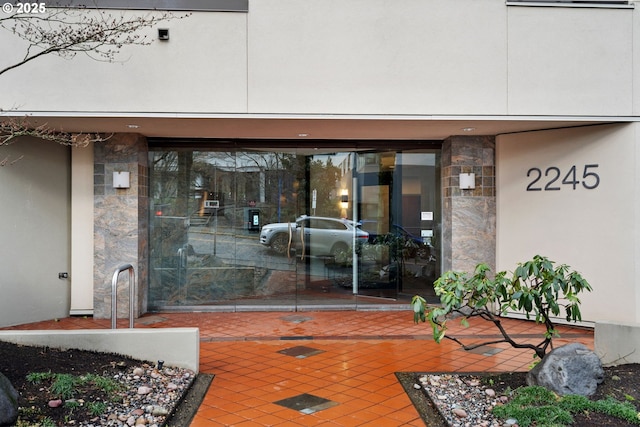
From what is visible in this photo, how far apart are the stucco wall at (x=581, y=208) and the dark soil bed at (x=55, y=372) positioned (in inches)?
196

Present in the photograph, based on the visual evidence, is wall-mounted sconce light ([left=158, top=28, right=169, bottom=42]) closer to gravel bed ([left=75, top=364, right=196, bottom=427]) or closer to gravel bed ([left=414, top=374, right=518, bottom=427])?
gravel bed ([left=75, top=364, right=196, bottom=427])

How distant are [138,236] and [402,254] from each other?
4.06 metres

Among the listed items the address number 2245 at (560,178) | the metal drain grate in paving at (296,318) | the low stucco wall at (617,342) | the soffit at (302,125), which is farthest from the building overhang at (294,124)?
the low stucco wall at (617,342)

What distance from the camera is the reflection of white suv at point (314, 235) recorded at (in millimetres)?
8789

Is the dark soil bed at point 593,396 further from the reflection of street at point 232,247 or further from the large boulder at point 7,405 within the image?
the reflection of street at point 232,247

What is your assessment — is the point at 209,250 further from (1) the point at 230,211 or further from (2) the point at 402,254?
(2) the point at 402,254

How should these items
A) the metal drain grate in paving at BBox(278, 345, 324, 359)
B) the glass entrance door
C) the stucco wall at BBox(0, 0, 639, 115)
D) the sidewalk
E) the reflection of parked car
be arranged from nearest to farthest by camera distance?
1. the sidewalk
2. the metal drain grate in paving at BBox(278, 345, 324, 359)
3. the stucco wall at BBox(0, 0, 639, 115)
4. the glass entrance door
5. the reflection of parked car

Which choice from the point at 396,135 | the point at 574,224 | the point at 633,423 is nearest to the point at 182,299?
the point at 396,135

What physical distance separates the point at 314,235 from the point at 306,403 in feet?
14.5

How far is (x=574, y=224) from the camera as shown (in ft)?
23.8

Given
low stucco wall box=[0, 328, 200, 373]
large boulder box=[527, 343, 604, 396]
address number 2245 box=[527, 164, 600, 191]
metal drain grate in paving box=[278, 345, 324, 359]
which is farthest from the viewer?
address number 2245 box=[527, 164, 600, 191]

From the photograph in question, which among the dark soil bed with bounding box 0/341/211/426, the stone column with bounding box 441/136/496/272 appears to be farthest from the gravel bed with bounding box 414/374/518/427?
the stone column with bounding box 441/136/496/272

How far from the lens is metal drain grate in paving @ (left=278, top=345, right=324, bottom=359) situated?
19.9 feet

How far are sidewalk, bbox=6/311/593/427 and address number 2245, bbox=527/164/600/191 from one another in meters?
1.91
